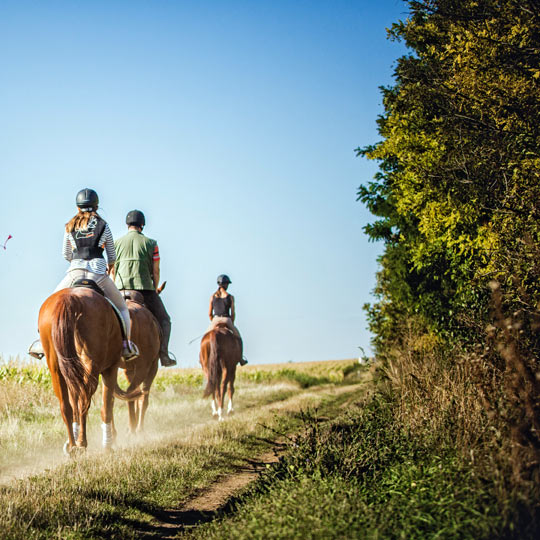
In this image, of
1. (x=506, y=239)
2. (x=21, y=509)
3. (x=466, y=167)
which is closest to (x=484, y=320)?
(x=506, y=239)

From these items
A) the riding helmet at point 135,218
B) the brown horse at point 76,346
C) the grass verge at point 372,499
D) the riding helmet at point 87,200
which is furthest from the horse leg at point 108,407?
the grass verge at point 372,499

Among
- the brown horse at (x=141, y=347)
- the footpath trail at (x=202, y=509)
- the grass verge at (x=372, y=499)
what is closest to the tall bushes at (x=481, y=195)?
the grass verge at (x=372, y=499)

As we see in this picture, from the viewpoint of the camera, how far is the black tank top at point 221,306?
1490 cm

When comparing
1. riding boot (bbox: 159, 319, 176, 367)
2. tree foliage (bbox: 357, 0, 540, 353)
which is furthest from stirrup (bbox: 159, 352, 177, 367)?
tree foliage (bbox: 357, 0, 540, 353)

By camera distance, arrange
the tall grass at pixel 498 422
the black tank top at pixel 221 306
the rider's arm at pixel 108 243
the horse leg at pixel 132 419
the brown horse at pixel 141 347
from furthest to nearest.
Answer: the black tank top at pixel 221 306 < the horse leg at pixel 132 419 < the brown horse at pixel 141 347 < the rider's arm at pixel 108 243 < the tall grass at pixel 498 422

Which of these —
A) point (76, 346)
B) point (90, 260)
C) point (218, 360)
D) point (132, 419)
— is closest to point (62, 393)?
point (76, 346)

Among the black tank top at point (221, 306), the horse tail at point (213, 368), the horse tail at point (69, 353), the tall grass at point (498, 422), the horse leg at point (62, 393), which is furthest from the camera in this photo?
the black tank top at point (221, 306)

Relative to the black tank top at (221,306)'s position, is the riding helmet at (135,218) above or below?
above

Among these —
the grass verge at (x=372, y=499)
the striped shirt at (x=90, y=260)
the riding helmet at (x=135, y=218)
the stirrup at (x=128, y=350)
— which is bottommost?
the grass verge at (x=372, y=499)

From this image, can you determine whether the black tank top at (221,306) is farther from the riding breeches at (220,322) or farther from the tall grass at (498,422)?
the tall grass at (498,422)

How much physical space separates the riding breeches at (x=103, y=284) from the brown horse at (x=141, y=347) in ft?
3.52

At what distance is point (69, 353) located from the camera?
7.50 metres

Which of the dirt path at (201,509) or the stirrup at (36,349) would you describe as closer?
the dirt path at (201,509)

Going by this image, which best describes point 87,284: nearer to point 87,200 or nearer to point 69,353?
point 69,353
